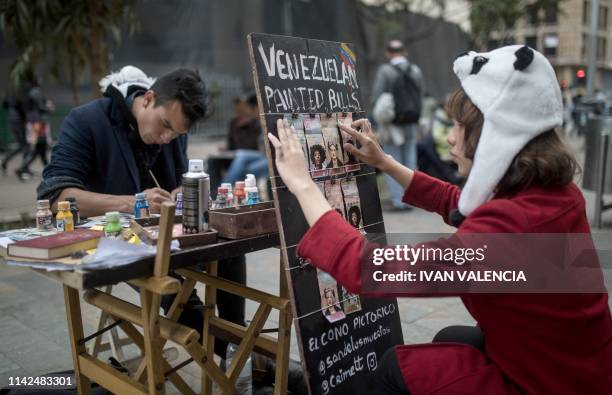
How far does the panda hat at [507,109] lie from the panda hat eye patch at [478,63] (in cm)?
1

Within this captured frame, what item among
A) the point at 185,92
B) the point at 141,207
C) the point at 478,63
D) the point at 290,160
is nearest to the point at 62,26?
the point at 185,92

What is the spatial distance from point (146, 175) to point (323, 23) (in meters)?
16.1

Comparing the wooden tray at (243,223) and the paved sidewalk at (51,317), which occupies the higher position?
the wooden tray at (243,223)

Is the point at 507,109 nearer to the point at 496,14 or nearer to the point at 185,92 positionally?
the point at 185,92

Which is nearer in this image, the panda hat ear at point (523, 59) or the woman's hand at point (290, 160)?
the panda hat ear at point (523, 59)

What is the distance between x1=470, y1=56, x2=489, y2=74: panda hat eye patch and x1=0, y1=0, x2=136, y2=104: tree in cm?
504

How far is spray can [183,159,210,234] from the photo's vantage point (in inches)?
78.1

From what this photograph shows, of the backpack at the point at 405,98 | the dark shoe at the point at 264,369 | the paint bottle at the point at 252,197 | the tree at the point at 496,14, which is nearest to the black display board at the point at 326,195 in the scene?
the paint bottle at the point at 252,197

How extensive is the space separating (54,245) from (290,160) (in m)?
0.78

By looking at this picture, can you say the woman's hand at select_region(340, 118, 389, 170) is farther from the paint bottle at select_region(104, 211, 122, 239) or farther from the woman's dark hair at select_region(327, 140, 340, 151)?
the paint bottle at select_region(104, 211, 122, 239)

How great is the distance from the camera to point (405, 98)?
7.06 meters

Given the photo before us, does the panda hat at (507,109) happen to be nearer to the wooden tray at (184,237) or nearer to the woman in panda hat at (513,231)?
the woman in panda hat at (513,231)

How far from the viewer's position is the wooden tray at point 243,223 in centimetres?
204

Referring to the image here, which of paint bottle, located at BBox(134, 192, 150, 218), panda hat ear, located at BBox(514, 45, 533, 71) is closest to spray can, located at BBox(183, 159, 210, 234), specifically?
paint bottle, located at BBox(134, 192, 150, 218)
